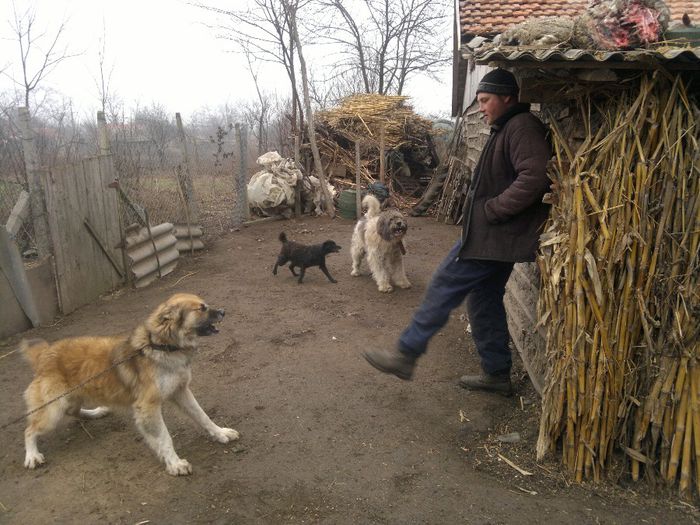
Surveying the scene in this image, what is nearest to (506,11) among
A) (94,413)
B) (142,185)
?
(142,185)

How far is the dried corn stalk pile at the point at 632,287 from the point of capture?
2695mm

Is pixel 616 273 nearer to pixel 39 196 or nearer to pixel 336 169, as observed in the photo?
pixel 39 196

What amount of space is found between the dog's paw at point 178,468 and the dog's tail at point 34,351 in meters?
1.22

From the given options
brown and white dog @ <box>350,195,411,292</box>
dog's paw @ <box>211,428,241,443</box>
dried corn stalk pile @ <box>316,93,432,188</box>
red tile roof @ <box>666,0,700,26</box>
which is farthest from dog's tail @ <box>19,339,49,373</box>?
dried corn stalk pile @ <box>316,93,432,188</box>

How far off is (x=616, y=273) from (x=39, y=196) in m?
6.28

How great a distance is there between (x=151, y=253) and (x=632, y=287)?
7.18m

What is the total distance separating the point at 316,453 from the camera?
358cm

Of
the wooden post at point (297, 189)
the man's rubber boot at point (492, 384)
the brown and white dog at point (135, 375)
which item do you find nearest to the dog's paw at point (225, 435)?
the brown and white dog at point (135, 375)

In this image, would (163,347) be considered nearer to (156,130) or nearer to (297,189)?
(297,189)

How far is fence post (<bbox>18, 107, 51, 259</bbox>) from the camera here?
5.91m

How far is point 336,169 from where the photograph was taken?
1530 centimetres

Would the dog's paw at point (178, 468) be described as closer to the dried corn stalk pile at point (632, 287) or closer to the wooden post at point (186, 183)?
the dried corn stalk pile at point (632, 287)

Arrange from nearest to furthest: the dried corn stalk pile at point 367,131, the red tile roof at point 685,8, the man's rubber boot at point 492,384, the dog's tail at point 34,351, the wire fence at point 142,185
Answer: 1. the dog's tail at point 34,351
2. the man's rubber boot at point 492,384
3. the wire fence at point 142,185
4. the red tile roof at point 685,8
5. the dried corn stalk pile at point 367,131

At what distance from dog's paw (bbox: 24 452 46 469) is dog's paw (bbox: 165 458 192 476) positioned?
3.12 ft
